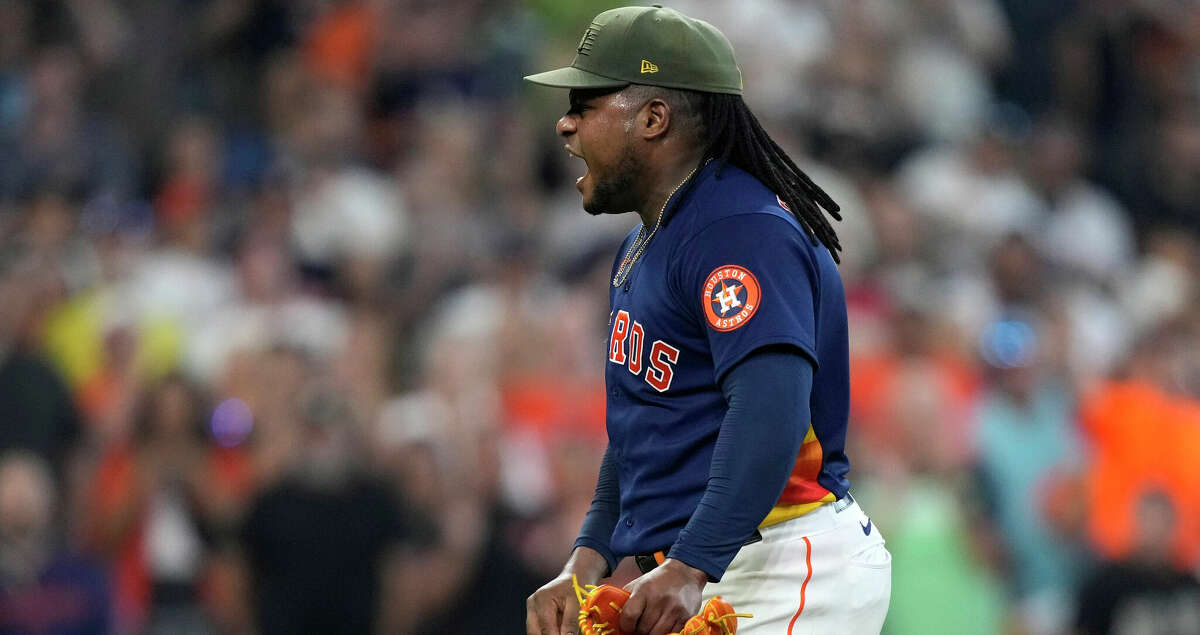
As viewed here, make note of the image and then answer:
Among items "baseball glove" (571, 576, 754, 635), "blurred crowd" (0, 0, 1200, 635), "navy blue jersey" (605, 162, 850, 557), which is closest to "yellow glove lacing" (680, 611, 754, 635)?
"baseball glove" (571, 576, 754, 635)

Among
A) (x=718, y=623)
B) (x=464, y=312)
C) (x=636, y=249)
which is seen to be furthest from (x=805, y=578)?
(x=464, y=312)

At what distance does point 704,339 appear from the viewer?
329 centimetres

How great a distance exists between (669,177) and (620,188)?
103 mm

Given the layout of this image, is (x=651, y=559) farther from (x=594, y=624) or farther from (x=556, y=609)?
(x=594, y=624)

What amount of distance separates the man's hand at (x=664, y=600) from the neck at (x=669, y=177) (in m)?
0.80

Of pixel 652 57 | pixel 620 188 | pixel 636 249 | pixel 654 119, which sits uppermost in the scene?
pixel 652 57

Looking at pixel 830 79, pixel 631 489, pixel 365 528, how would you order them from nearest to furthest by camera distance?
pixel 631 489 → pixel 365 528 → pixel 830 79

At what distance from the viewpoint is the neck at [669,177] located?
3.47 m

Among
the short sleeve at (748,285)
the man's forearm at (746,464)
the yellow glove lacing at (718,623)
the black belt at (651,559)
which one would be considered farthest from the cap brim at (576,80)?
the yellow glove lacing at (718,623)

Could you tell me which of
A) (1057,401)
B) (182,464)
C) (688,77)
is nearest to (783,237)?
(688,77)

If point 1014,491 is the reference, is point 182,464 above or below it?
above

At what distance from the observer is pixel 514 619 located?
7371mm

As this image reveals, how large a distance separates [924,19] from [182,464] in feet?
22.5

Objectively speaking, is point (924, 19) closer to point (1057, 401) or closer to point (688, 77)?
point (1057, 401)
